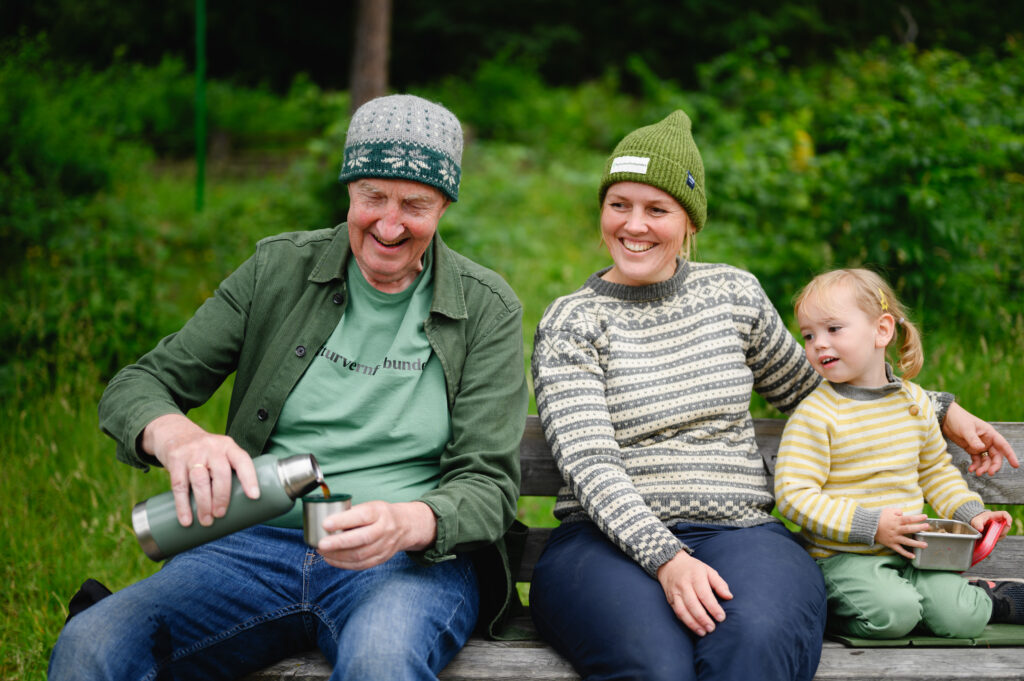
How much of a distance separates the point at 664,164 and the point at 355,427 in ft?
3.51

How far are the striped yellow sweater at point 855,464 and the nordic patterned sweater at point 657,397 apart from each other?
0.40 feet

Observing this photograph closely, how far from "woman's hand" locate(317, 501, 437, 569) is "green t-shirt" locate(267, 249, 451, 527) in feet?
0.81

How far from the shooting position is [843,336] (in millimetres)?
2361

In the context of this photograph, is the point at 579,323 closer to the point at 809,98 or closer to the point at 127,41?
the point at 809,98

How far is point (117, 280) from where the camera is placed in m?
5.21

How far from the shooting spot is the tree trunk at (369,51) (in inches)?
330

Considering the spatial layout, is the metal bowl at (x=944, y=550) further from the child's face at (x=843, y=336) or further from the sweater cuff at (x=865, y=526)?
the child's face at (x=843, y=336)

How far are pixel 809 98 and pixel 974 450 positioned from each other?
7.89m

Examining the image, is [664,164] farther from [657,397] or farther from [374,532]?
[374,532]

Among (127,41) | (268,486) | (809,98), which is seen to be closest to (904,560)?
(268,486)

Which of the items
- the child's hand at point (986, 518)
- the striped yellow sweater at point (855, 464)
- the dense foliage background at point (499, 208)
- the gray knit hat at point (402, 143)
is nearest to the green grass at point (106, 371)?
the dense foliage background at point (499, 208)

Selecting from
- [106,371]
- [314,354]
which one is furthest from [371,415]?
[106,371]

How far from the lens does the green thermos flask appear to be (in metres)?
1.83

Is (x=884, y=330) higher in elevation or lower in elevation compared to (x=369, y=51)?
lower
